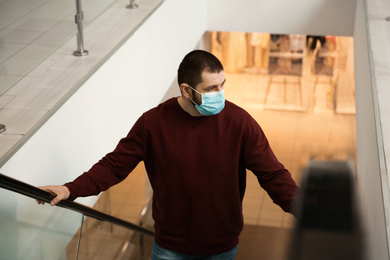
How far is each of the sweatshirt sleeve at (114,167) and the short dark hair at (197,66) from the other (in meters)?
0.29

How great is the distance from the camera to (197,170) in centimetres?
271

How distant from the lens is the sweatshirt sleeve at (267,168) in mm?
2670

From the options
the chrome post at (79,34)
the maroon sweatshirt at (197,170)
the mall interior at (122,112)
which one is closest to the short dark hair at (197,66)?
the maroon sweatshirt at (197,170)

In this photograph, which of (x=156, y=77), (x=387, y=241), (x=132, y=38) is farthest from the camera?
(x=156, y=77)

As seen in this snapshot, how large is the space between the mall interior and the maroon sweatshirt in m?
0.28

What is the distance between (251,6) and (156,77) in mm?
2824

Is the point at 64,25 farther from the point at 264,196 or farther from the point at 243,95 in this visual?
the point at 243,95

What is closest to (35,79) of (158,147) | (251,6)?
(158,147)

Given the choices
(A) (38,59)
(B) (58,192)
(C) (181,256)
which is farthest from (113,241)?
(B) (58,192)

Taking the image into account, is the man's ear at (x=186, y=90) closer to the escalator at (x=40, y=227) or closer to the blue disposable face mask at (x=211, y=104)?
the blue disposable face mask at (x=211, y=104)

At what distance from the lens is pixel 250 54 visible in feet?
38.8

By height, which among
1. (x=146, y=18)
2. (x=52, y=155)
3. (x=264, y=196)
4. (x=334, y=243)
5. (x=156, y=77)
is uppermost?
(x=334, y=243)

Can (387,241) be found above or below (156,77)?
above

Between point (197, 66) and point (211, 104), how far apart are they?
0.19 m
